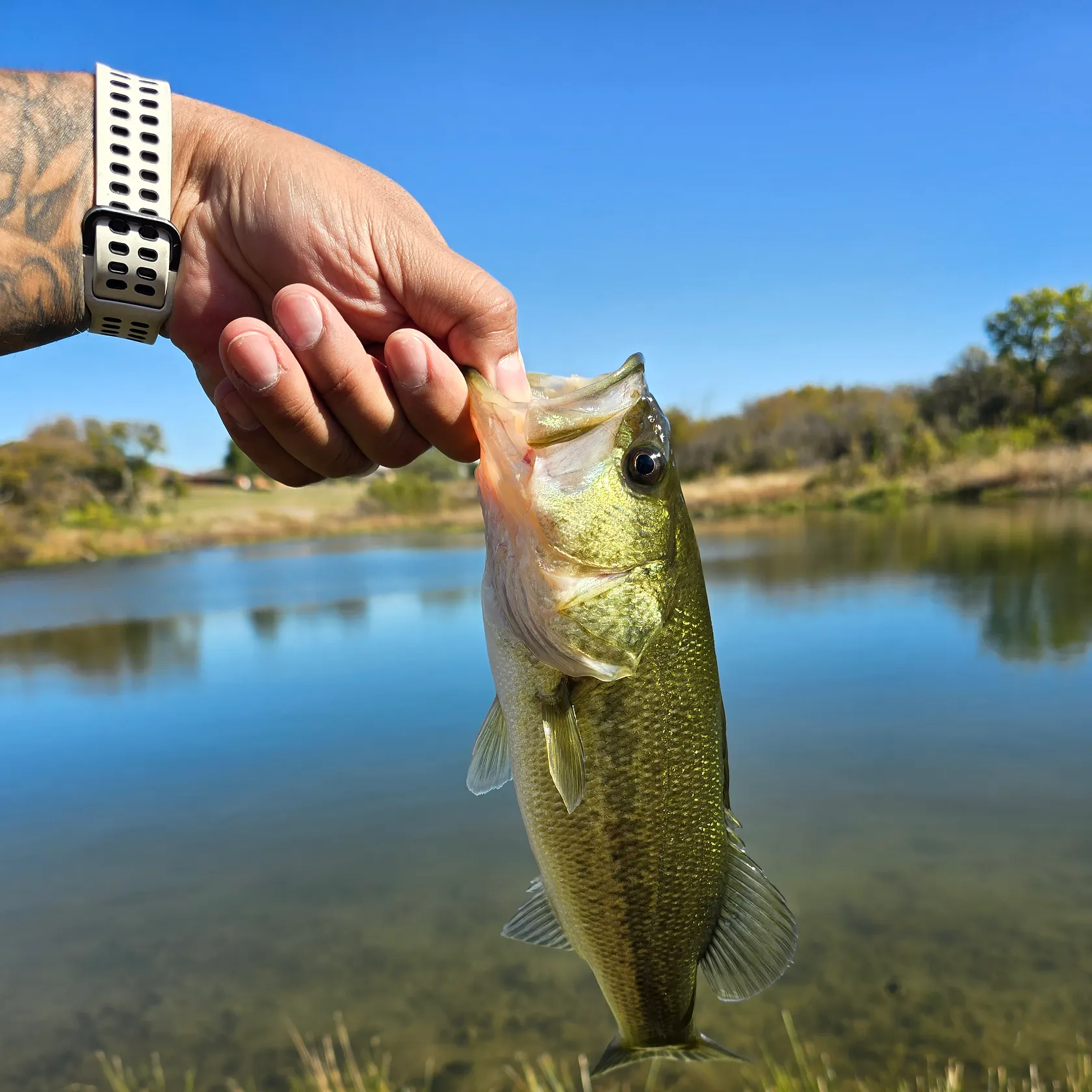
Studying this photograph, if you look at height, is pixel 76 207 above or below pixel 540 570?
above

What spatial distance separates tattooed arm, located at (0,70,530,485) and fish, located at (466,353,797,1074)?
402 millimetres

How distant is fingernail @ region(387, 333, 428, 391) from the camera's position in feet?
7.00

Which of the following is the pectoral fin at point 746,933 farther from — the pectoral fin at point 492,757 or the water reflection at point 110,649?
the water reflection at point 110,649

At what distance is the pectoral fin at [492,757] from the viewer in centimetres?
193

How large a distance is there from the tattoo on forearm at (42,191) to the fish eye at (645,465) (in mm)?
1589

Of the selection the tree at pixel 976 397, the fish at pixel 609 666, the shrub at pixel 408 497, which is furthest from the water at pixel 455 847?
the shrub at pixel 408 497

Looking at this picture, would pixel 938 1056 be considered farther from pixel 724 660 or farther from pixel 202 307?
pixel 724 660

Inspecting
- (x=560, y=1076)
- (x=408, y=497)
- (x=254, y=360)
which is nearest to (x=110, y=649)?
(x=560, y=1076)

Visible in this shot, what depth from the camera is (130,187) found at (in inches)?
86.7

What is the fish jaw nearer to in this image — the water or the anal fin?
the anal fin

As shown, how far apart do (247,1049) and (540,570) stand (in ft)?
17.3

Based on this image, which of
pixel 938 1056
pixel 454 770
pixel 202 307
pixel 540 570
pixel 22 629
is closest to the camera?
pixel 540 570

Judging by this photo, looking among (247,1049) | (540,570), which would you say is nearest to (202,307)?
(540,570)

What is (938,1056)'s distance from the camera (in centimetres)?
478
